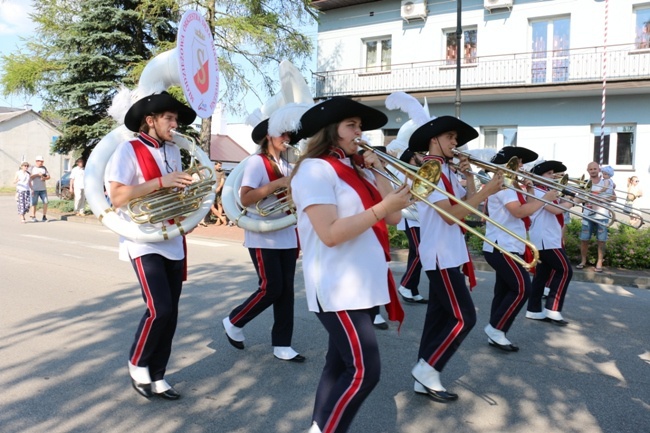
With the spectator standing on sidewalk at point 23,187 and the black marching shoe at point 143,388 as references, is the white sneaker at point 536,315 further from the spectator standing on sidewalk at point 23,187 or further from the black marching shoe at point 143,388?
the spectator standing on sidewalk at point 23,187

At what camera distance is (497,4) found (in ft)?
64.0

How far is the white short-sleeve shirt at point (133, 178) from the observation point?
12.2ft

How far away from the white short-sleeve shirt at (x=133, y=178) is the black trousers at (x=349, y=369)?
144cm

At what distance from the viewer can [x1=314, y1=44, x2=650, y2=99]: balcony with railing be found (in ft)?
58.3

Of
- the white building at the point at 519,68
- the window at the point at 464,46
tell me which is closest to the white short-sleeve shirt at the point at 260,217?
the white building at the point at 519,68

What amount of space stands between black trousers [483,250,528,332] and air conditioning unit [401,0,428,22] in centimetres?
1759

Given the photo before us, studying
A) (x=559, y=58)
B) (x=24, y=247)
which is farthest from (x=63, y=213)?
(x=559, y=58)

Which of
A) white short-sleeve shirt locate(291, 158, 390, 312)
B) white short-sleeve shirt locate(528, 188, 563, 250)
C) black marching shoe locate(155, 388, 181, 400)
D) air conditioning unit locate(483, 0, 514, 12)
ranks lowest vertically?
black marching shoe locate(155, 388, 181, 400)

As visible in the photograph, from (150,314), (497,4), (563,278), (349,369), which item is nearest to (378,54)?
(497,4)

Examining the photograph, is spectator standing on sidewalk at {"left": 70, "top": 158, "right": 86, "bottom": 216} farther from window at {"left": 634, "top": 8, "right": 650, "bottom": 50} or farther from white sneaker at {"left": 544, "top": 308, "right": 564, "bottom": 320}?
window at {"left": 634, "top": 8, "right": 650, "bottom": 50}

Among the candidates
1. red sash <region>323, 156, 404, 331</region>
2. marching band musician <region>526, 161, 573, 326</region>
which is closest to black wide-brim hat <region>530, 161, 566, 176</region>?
marching band musician <region>526, 161, 573, 326</region>

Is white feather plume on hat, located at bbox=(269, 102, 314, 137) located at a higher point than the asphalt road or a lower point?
higher

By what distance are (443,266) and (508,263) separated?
1.35m

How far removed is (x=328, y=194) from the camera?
106 inches
